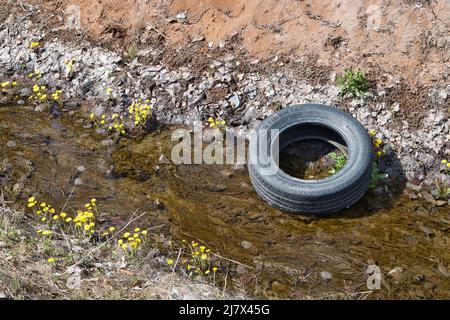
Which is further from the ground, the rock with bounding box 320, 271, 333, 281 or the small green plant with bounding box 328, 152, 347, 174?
the small green plant with bounding box 328, 152, 347, 174

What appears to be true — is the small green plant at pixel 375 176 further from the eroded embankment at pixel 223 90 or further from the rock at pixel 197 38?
the rock at pixel 197 38

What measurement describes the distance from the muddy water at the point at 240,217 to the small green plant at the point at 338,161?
1.62 feet

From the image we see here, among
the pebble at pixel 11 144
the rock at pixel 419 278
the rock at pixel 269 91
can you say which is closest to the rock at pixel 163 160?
the rock at pixel 269 91

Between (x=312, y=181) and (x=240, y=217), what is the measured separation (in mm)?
968

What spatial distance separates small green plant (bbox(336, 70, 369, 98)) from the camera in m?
8.13

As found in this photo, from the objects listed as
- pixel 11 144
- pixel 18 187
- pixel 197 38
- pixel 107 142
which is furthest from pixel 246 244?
pixel 11 144

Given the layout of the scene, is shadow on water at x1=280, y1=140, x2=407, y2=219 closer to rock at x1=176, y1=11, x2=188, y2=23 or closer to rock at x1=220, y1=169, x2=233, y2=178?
rock at x1=220, y1=169, x2=233, y2=178

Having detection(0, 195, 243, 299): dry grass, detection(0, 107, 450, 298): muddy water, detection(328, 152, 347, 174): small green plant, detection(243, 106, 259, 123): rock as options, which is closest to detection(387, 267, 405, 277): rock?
detection(0, 107, 450, 298): muddy water

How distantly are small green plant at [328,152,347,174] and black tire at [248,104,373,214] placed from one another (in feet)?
0.33

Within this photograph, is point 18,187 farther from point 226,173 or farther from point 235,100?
point 235,100

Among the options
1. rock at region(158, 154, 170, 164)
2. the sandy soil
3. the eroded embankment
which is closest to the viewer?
the eroded embankment

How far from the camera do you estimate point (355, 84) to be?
8.14 metres
